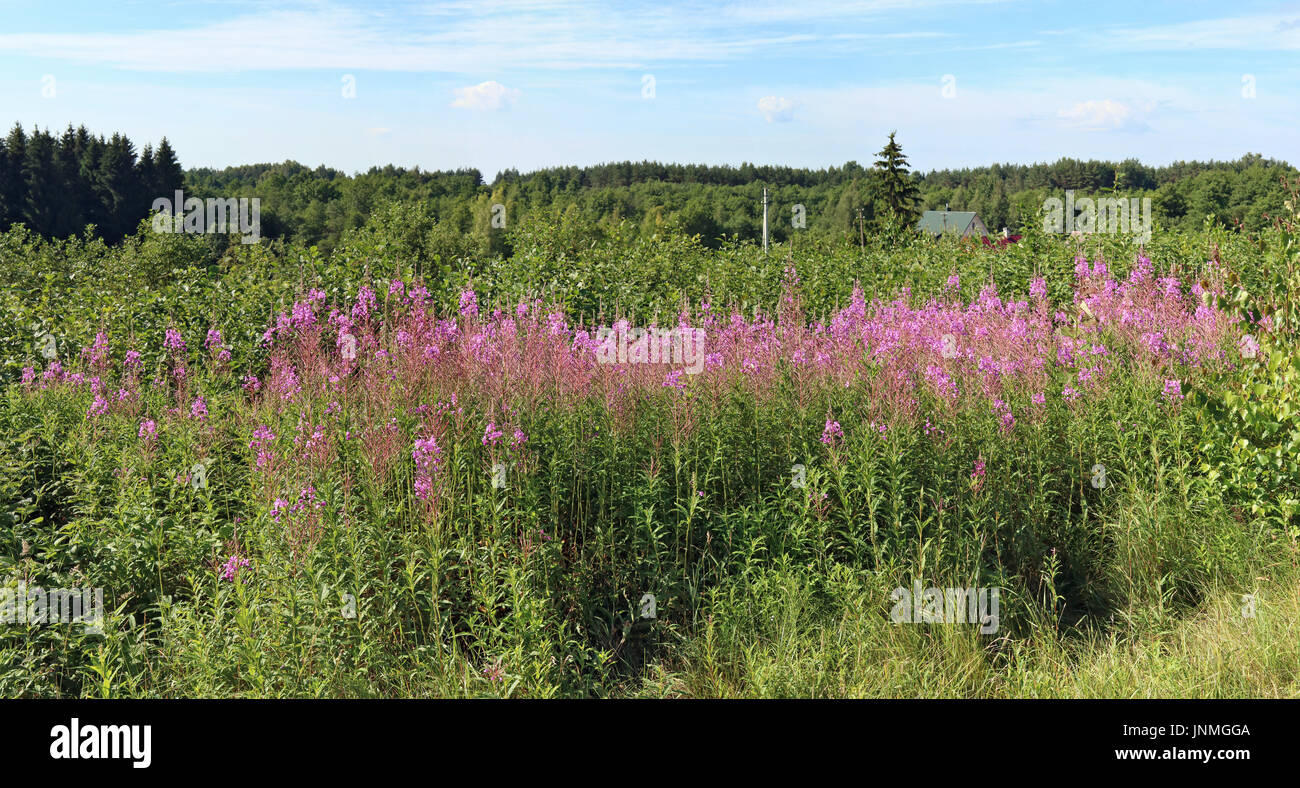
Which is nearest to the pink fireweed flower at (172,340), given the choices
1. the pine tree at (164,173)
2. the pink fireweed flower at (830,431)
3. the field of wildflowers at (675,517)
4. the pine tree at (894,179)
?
the field of wildflowers at (675,517)

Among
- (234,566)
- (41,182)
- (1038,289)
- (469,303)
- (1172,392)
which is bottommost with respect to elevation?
(234,566)

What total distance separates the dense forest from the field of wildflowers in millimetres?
1954

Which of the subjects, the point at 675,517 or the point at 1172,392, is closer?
the point at 675,517

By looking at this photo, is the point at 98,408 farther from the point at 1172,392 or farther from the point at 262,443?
the point at 1172,392

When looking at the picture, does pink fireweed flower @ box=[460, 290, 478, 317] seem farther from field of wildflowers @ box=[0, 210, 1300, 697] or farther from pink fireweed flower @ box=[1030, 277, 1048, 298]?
pink fireweed flower @ box=[1030, 277, 1048, 298]

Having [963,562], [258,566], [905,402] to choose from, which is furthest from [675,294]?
[258,566]

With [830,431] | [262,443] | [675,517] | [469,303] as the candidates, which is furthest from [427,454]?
[469,303]

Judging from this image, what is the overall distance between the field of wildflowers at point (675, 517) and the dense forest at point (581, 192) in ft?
6.41

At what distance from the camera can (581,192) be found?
403 ft

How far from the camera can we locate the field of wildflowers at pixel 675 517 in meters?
3.68

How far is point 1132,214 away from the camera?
10.6 m

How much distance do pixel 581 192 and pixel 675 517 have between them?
122159 millimetres

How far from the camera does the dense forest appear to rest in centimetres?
4009

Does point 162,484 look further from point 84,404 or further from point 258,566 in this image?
point 84,404
